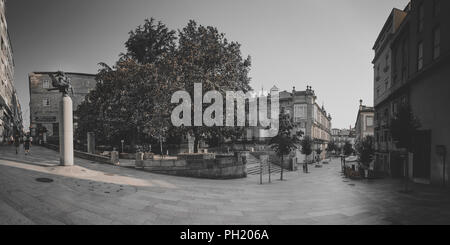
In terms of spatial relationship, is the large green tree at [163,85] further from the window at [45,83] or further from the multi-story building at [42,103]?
the window at [45,83]

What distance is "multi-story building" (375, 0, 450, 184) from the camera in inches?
537

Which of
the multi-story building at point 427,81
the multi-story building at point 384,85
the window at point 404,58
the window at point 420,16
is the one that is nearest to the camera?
the multi-story building at point 427,81

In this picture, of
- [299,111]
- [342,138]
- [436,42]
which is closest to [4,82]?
[436,42]

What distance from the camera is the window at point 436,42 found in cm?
1450

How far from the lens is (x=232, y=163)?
753 inches

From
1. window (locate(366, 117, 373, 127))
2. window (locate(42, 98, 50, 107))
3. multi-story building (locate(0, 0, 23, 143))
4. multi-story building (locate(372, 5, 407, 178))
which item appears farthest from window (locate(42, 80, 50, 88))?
window (locate(366, 117, 373, 127))

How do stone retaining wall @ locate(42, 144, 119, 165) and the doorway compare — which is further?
stone retaining wall @ locate(42, 144, 119, 165)

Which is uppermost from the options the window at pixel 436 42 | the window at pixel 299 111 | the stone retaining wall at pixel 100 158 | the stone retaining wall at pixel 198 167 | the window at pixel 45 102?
the window at pixel 436 42

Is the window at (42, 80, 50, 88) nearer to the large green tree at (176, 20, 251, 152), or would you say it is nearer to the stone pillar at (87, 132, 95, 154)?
the stone pillar at (87, 132, 95, 154)

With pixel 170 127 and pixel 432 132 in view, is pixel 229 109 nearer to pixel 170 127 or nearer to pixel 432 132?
pixel 170 127

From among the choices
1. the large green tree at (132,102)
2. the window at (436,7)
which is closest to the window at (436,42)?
the window at (436,7)

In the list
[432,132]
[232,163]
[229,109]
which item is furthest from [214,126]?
[432,132]

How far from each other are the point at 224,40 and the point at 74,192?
17419mm

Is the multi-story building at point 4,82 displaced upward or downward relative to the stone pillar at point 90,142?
upward
